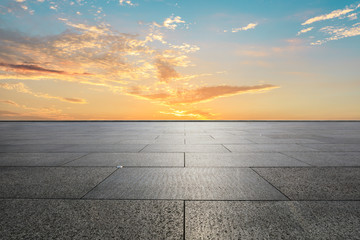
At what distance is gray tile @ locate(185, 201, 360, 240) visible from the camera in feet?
9.68

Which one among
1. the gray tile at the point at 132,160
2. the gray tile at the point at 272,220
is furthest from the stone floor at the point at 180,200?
Result: the gray tile at the point at 132,160

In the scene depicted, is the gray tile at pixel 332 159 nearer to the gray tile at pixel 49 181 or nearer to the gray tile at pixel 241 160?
the gray tile at pixel 241 160

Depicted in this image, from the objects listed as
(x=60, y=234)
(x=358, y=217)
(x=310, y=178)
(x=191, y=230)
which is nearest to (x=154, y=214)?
(x=191, y=230)

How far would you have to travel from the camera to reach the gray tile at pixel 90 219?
2.97 meters

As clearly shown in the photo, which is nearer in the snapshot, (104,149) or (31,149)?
(104,149)

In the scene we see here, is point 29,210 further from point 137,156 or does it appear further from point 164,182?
point 137,156

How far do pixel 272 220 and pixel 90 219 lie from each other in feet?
9.14

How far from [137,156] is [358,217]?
6.73 metres

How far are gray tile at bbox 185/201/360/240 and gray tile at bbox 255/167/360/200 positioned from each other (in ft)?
1.30

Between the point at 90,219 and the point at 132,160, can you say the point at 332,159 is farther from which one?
the point at 90,219

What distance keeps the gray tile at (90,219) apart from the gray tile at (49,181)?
0.40m

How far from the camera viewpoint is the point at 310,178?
18.0 feet

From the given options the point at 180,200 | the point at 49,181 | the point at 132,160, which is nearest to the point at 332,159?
the point at 180,200

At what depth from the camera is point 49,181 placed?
533cm
